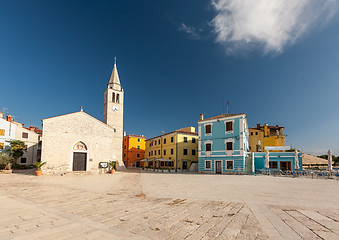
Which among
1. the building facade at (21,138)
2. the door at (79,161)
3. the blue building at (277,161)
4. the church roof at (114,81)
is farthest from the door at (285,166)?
the building facade at (21,138)

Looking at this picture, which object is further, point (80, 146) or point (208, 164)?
point (208, 164)

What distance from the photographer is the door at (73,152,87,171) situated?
2512 cm

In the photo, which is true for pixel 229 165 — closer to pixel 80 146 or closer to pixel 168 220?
pixel 80 146

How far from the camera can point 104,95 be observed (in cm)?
3712

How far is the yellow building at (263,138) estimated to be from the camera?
1661 inches

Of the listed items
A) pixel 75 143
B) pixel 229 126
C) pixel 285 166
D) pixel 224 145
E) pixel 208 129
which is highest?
pixel 229 126

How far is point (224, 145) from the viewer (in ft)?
90.0

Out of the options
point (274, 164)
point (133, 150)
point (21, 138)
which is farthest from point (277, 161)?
point (21, 138)

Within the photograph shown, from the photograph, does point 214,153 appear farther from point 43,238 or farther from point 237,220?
point 43,238

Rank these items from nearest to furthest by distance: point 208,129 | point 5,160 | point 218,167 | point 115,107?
point 5,160 → point 218,167 → point 208,129 → point 115,107

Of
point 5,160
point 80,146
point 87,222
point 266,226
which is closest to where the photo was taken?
point 266,226

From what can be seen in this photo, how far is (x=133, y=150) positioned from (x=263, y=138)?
1189 inches

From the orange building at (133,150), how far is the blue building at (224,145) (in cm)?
2445

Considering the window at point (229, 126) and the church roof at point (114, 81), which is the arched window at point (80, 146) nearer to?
the church roof at point (114, 81)
